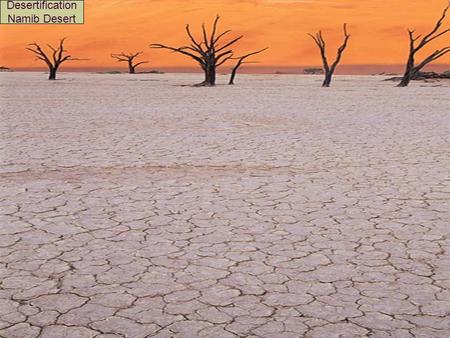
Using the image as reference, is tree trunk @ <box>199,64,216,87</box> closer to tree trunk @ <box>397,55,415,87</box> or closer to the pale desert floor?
tree trunk @ <box>397,55,415,87</box>

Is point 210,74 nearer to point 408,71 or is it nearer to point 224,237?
point 408,71

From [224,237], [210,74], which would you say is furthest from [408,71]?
[224,237]

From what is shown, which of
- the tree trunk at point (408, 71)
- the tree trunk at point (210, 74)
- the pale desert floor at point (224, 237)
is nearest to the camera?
the pale desert floor at point (224, 237)

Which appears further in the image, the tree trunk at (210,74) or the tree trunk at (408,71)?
the tree trunk at (210,74)

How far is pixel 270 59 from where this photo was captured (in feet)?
166

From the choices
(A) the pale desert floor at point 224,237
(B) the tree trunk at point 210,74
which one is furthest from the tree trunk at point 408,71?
(A) the pale desert floor at point 224,237

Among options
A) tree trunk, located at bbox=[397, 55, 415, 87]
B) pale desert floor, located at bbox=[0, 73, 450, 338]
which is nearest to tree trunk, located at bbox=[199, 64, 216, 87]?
tree trunk, located at bbox=[397, 55, 415, 87]

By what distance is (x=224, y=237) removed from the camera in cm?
436

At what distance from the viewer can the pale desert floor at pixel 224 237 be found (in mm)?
3051

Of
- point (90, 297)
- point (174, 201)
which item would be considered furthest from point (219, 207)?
point (90, 297)

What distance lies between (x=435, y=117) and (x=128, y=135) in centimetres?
659

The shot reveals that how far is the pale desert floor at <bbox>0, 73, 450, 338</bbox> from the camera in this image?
3.05m

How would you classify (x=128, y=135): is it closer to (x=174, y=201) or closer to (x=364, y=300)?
(x=174, y=201)

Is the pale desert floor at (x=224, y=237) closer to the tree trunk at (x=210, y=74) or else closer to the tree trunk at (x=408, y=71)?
the tree trunk at (x=210, y=74)
